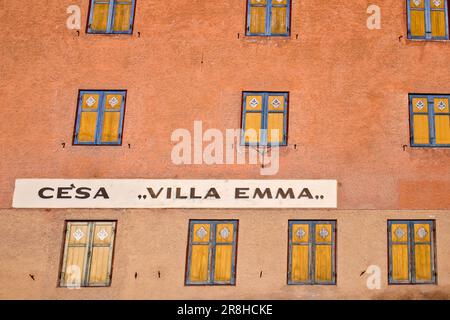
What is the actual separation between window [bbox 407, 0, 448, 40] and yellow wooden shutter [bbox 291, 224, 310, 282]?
21.3 ft

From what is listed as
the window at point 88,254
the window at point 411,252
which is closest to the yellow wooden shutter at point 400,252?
the window at point 411,252

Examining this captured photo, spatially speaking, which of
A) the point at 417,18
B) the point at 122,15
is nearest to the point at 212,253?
the point at 122,15

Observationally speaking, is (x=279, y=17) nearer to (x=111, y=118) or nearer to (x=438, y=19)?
(x=438, y=19)

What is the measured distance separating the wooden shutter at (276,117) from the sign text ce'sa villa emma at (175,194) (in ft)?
4.17

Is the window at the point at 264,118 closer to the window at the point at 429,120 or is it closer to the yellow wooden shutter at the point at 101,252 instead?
the window at the point at 429,120

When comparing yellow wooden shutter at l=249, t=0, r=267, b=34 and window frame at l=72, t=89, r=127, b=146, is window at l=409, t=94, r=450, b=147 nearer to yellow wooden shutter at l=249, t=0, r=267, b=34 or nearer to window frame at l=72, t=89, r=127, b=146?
yellow wooden shutter at l=249, t=0, r=267, b=34

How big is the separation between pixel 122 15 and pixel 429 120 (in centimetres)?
920

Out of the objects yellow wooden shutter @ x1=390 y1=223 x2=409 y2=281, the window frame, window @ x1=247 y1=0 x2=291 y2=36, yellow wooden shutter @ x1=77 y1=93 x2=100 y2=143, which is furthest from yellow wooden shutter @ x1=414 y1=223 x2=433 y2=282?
yellow wooden shutter @ x1=77 y1=93 x2=100 y2=143

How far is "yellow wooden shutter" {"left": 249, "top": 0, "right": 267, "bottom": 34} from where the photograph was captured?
21.5 metres

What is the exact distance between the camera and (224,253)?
64.4 ft

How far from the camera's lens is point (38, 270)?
64.3 ft

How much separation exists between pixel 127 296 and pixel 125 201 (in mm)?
2503
